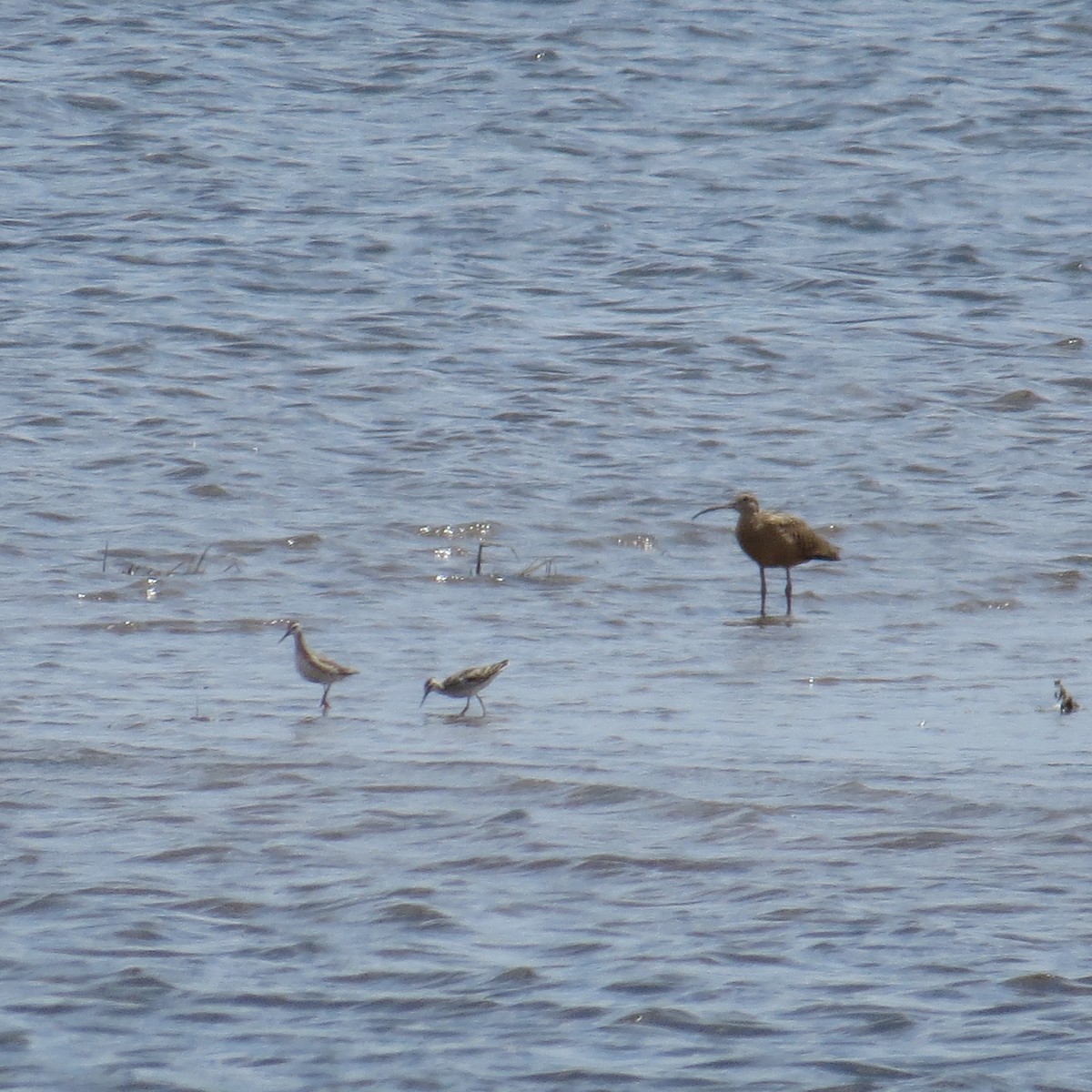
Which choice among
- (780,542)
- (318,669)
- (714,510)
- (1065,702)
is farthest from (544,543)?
(1065,702)

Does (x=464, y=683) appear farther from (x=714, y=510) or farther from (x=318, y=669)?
(x=714, y=510)

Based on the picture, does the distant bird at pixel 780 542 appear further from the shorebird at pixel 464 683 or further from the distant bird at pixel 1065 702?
the shorebird at pixel 464 683

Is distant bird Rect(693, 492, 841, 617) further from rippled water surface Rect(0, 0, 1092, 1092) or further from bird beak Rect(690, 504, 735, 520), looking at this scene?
bird beak Rect(690, 504, 735, 520)

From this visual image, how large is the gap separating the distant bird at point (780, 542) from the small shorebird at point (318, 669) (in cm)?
329

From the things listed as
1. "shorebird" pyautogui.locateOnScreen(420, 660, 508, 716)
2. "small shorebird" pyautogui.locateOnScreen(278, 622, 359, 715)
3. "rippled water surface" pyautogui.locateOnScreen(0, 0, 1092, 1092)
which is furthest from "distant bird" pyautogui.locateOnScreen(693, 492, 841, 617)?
"small shorebird" pyautogui.locateOnScreen(278, 622, 359, 715)

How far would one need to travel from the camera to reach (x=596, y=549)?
483 inches

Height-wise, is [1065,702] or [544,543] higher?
[1065,702]

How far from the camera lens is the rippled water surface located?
585 centimetres

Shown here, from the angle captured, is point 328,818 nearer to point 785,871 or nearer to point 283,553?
point 785,871

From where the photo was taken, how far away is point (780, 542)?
11.7m

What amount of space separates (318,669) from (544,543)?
371 centimetres

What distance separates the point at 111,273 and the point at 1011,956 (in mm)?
13292

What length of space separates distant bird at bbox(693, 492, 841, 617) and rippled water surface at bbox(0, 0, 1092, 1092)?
0.72 feet

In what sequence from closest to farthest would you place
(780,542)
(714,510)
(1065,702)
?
(1065,702) → (780,542) → (714,510)
